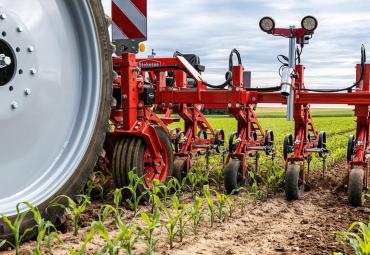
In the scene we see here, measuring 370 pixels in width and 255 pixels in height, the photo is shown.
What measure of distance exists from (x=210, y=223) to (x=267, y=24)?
2.47m

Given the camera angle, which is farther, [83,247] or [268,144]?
[268,144]

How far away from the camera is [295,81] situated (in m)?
5.06

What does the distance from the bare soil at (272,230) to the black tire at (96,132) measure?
0.90ft

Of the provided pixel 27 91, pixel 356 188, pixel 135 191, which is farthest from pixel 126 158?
pixel 356 188

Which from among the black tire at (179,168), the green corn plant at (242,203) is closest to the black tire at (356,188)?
the green corn plant at (242,203)

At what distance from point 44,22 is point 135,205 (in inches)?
64.0

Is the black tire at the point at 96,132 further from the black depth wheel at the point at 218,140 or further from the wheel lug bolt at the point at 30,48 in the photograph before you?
the black depth wheel at the point at 218,140

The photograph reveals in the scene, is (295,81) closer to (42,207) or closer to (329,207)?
(329,207)

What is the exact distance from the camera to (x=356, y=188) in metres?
4.55

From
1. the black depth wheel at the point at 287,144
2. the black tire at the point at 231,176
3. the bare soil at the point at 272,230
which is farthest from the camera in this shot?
the black depth wheel at the point at 287,144

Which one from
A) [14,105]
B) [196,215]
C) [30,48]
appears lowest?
[196,215]

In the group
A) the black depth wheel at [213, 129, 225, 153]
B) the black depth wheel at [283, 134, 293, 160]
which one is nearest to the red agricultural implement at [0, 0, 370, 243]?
the black depth wheel at [283, 134, 293, 160]

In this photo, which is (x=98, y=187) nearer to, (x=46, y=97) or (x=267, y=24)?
(x=46, y=97)

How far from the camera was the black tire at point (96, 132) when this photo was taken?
2814 millimetres
